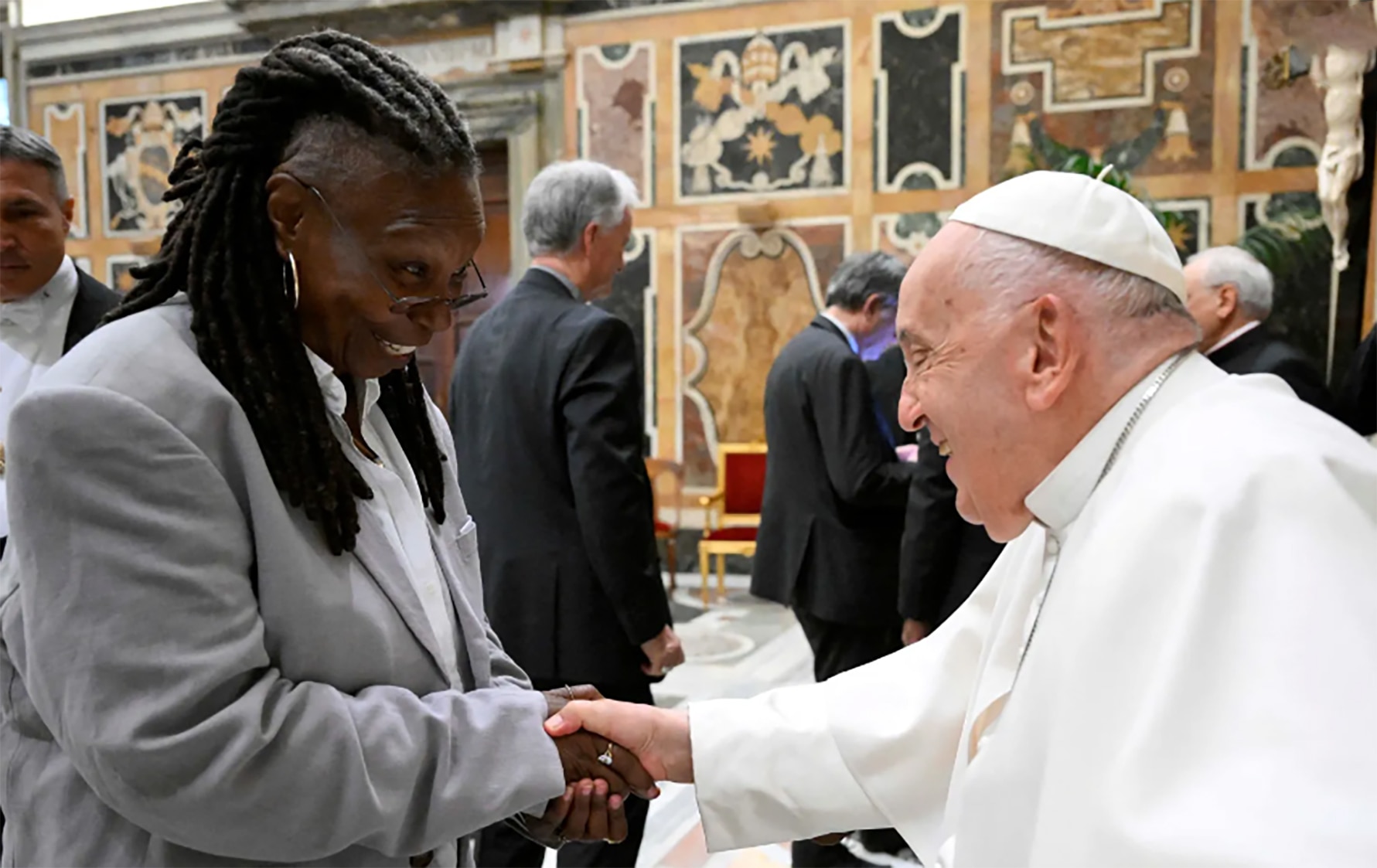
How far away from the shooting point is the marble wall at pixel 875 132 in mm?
7449

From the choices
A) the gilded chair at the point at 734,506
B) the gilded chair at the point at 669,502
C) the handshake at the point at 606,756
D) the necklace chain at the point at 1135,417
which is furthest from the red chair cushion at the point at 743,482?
the necklace chain at the point at 1135,417

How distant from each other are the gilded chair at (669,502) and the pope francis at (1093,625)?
6029 millimetres

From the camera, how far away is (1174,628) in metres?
1.17

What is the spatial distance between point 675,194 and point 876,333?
16.1 feet

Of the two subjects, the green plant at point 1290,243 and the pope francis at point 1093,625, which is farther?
the green plant at point 1290,243

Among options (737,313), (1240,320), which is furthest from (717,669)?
(737,313)

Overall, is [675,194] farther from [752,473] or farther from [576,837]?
[576,837]

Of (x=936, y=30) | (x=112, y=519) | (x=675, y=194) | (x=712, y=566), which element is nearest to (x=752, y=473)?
(x=712, y=566)

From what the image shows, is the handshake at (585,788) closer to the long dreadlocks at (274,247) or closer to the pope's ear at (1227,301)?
the long dreadlocks at (274,247)

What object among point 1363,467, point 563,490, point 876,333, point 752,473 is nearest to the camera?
point 1363,467

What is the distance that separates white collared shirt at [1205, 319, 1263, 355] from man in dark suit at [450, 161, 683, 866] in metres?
2.74

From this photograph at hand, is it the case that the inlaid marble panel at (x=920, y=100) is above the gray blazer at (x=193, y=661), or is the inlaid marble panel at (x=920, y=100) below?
above

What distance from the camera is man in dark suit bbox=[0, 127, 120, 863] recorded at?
2.33 meters

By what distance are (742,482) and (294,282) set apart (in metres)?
6.70
